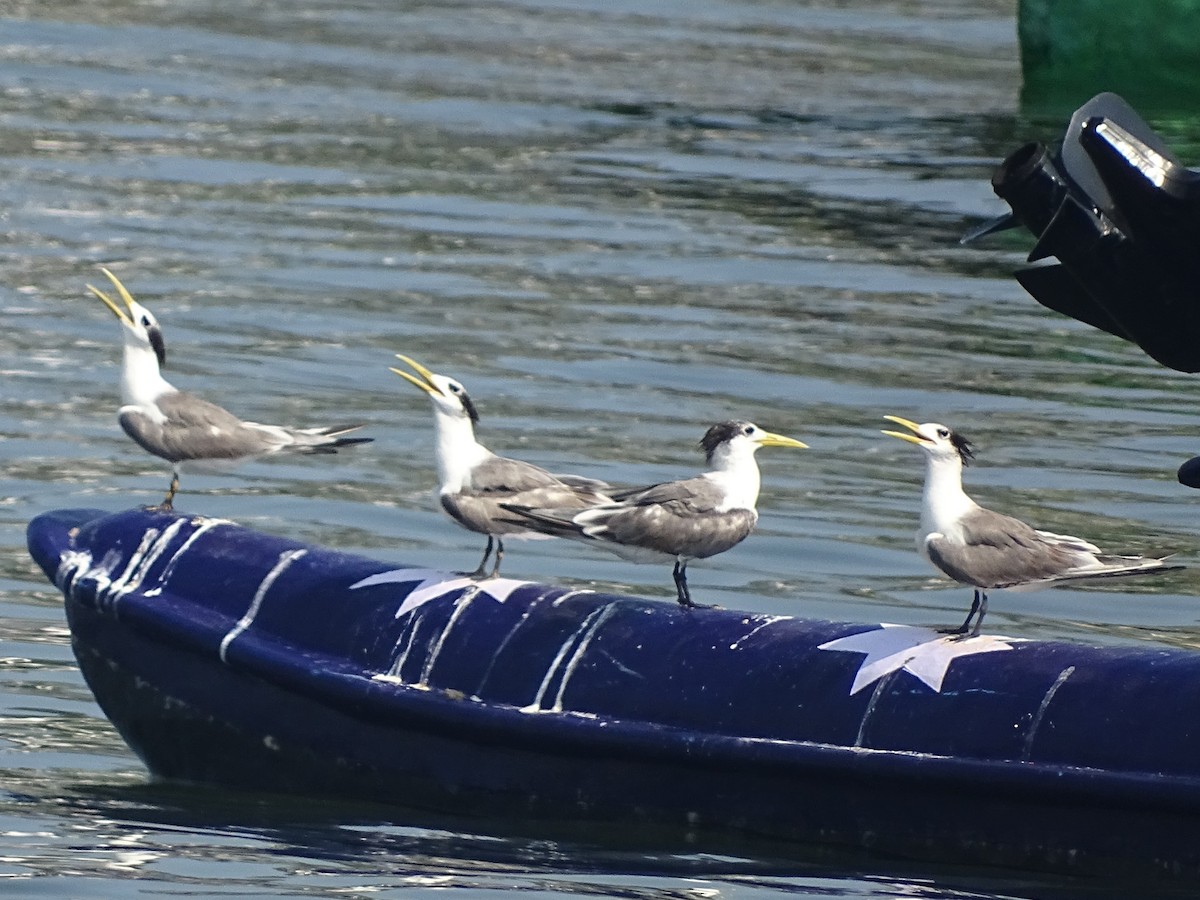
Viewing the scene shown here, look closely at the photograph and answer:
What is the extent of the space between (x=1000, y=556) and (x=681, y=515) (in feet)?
3.57

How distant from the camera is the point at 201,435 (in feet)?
32.3

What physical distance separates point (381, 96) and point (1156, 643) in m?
17.9

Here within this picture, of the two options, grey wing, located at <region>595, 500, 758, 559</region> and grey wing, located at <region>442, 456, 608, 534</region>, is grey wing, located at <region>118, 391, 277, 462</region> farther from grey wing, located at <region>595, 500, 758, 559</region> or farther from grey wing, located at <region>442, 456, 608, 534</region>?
grey wing, located at <region>595, 500, 758, 559</region>

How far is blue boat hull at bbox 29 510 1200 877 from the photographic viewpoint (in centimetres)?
771

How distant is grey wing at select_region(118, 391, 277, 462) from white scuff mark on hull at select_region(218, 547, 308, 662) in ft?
2.00

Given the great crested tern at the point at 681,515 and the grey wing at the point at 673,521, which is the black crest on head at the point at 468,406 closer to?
the great crested tern at the point at 681,515

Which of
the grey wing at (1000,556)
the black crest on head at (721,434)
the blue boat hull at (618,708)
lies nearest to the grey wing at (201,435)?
the blue boat hull at (618,708)

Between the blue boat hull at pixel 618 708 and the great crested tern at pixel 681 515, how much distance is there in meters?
0.21

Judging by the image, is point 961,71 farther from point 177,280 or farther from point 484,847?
point 484,847

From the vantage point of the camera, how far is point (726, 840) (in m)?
8.22

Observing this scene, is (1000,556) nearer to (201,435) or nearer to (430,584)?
(430,584)

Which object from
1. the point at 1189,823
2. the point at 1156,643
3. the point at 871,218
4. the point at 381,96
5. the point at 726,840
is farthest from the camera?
the point at 381,96

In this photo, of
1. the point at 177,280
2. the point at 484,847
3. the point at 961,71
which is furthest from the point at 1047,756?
the point at 961,71

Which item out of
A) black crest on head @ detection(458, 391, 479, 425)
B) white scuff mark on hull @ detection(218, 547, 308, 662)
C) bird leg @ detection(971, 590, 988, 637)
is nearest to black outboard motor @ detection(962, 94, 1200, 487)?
bird leg @ detection(971, 590, 988, 637)
